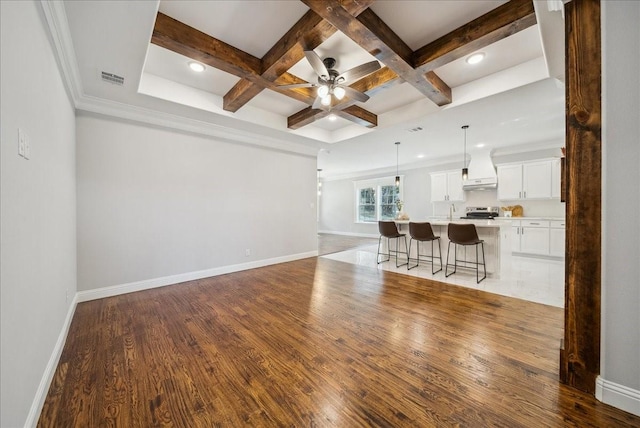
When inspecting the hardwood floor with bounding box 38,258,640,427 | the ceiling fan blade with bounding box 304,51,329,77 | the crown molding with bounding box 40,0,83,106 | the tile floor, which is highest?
the ceiling fan blade with bounding box 304,51,329,77

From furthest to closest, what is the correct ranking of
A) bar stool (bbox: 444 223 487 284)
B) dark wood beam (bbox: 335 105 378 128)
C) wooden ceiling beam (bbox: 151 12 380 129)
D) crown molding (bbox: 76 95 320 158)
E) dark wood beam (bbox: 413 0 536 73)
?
dark wood beam (bbox: 335 105 378 128)
bar stool (bbox: 444 223 487 284)
crown molding (bbox: 76 95 320 158)
wooden ceiling beam (bbox: 151 12 380 129)
dark wood beam (bbox: 413 0 536 73)

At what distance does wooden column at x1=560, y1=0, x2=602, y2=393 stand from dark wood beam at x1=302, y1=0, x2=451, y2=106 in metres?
1.25

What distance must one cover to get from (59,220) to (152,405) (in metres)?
1.87

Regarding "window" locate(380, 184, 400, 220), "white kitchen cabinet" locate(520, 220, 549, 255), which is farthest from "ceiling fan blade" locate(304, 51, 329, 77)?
"window" locate(380, 184, 400, 220)

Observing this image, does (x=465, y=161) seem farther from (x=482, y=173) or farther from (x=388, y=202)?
(x=388, y=202)

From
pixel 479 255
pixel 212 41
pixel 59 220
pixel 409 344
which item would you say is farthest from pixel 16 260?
pixel 479 255

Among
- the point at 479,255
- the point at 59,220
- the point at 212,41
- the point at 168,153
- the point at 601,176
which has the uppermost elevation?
the point at 212,41

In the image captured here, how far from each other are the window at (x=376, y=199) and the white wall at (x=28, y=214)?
8375mm

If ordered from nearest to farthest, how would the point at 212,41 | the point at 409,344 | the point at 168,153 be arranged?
the point at 409,344
the point at 212,41
the point at 168,153

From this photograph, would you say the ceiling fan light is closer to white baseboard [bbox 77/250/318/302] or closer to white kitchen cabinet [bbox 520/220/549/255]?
white baseboard [bbox 77/250/318/302]

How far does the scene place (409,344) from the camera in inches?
82.7

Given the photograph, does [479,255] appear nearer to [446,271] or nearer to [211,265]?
[446,271]

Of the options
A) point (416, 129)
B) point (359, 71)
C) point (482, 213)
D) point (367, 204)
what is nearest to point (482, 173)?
point (482, 213)

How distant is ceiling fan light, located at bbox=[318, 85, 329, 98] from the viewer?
2.83 metres
